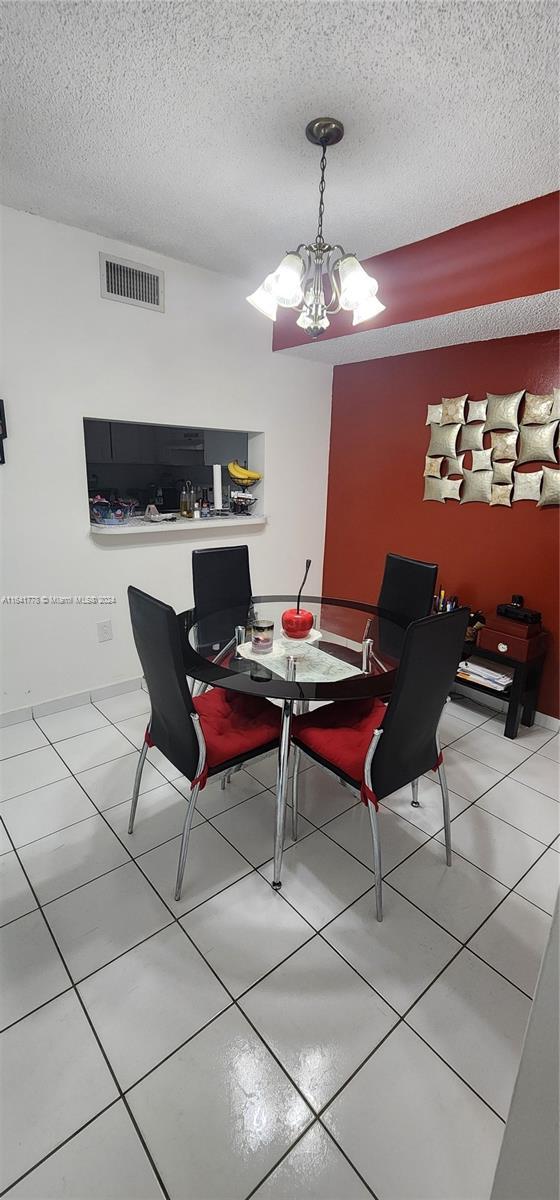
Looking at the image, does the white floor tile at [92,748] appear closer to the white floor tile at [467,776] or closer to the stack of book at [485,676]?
the white floor tile at [467,776]

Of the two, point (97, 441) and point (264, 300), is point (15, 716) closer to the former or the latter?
point (97, 441)

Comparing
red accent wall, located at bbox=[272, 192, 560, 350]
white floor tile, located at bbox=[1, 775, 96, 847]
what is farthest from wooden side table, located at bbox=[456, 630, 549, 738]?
white floor tile, located at bbox=[1, 775, 96, 847]

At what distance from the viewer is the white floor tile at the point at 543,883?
1698mm

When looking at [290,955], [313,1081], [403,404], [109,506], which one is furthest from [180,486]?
[313,1081]

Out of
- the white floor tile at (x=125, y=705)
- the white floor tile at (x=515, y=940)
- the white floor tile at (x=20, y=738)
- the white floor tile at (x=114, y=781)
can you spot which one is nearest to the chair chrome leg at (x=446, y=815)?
the white floor tile at (x=515, y=940)

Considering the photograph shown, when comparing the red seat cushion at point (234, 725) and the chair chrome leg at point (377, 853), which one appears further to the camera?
the red seat cushion at point (234, 725)

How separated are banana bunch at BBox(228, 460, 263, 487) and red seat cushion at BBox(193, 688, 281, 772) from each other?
1894 millimetres

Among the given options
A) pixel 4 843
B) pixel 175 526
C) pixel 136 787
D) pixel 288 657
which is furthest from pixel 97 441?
pixel 4 843

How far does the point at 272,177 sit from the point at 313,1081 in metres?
2.94

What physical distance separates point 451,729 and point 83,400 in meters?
2.75

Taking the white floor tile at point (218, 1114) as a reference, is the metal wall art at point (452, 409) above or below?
above

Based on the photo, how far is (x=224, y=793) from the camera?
7.22 ft

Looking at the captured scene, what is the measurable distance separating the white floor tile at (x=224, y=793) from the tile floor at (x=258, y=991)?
1 cm

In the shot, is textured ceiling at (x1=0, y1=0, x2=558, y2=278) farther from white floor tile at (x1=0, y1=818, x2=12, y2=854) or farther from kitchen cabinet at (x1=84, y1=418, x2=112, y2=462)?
white floor tile at (x1=0, y1=818, x2=12, y2=854)
